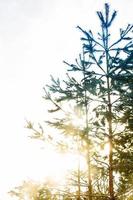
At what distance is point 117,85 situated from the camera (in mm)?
12852

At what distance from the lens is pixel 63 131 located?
554 inches

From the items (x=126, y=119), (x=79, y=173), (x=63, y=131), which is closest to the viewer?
(x=126, y=119)

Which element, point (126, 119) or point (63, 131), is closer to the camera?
point (126, 119)

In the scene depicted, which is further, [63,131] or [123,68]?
[63,131]

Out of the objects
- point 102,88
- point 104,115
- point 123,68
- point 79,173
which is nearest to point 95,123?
point 104,115

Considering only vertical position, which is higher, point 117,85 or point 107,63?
point 107,63

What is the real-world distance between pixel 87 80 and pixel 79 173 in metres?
7.46

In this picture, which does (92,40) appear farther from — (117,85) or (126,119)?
(126,119)

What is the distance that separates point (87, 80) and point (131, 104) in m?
1.97

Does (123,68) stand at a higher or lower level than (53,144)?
higher

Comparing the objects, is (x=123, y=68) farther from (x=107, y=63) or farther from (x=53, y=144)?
(x=53, y=144)

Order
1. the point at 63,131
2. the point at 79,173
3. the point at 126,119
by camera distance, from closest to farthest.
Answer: the point at 126,119
the point at 63,131
the point at 79,173

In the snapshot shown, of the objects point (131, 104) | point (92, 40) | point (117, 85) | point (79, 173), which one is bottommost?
point (79, 173)

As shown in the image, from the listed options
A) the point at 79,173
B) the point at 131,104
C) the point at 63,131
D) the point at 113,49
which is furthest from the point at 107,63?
the point at 79,173
